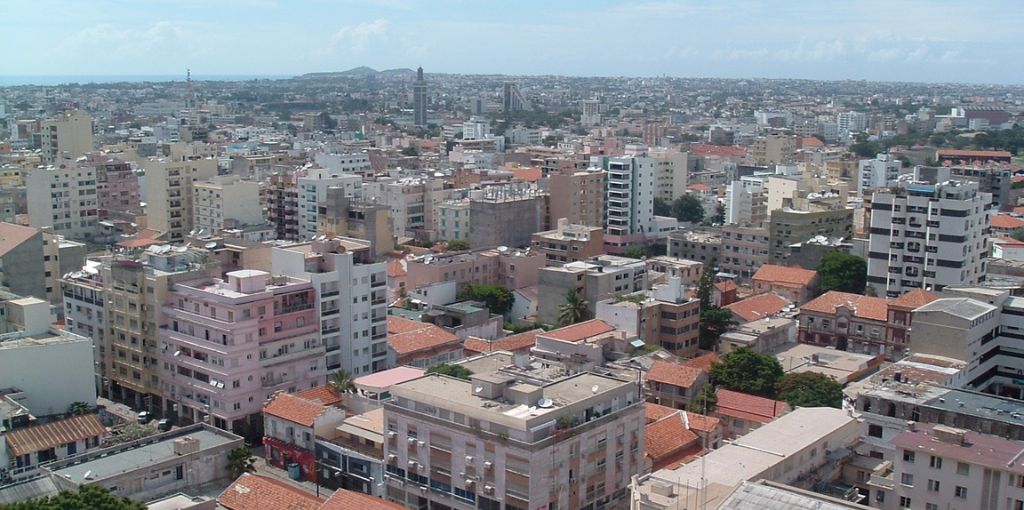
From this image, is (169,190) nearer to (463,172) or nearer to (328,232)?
(328,232)

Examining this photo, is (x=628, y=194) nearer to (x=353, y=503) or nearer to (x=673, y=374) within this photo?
(x=673, y=374)

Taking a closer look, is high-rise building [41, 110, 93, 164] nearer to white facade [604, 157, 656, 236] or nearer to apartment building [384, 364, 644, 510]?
white facade [604, 157, 656, 236]

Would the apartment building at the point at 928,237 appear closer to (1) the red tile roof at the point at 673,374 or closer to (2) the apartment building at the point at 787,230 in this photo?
(2) the apartment building at the point at 787,230

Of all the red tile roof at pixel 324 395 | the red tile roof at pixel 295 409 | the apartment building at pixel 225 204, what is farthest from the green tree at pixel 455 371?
the apartment building at pixel 225 204

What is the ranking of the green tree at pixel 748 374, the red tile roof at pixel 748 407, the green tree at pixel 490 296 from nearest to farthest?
the red tile roof at pixel 748 407 → the green tree at pixel 748 374 → the green tree at pixel 490 296

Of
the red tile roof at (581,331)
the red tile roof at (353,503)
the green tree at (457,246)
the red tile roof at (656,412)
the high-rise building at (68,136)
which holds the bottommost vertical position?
the red tile roof at (656,412)

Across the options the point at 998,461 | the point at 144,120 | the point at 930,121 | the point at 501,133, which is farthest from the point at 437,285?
the point at 930,121

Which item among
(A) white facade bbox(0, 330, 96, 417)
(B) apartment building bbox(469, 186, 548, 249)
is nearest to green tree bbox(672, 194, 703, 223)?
(B) apartment building bbox(469, 186, 548, 249)
